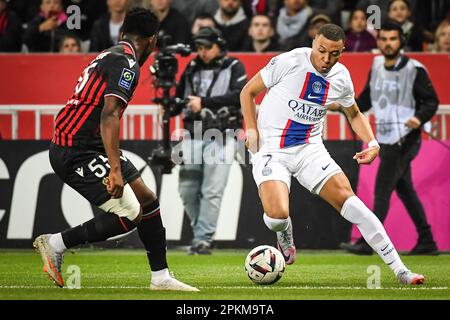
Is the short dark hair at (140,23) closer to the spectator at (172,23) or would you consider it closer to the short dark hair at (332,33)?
the short dark hair at (332,33)

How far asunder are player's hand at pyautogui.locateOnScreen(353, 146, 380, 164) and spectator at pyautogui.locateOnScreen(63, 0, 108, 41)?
25.3ft

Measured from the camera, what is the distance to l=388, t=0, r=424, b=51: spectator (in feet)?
49.0

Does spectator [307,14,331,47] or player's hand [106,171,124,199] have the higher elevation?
spectator [307,14,331,47]

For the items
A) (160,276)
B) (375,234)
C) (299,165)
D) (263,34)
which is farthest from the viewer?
(263,34)

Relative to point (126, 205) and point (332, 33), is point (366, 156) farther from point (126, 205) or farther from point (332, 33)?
point (126, 205)

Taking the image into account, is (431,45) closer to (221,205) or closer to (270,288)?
(221,205)

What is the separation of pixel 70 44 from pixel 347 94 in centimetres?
664

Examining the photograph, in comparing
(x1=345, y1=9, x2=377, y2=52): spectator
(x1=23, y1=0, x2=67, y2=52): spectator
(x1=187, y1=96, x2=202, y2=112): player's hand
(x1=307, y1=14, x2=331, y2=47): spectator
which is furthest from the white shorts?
(x1=23, y1=0, x2=67, y2=52): spectator

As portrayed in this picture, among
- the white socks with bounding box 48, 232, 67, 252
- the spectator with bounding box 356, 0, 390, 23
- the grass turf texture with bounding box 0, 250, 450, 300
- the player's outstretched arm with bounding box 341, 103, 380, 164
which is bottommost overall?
the grass turf texture with bounding box 0, 250, 450, 300

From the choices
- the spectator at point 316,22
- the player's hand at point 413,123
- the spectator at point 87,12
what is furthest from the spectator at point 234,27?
the player's hand at point 413,123

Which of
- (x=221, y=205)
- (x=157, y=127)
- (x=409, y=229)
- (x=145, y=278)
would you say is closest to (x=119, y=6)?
(x=157, y=127)

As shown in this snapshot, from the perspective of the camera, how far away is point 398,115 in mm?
12984

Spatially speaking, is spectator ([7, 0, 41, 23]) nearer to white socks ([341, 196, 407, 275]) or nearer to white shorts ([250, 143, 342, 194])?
white shorts ([250, 143, 342, 194])

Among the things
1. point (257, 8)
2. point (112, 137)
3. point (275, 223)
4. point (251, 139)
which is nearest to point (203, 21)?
point (257, 8)
